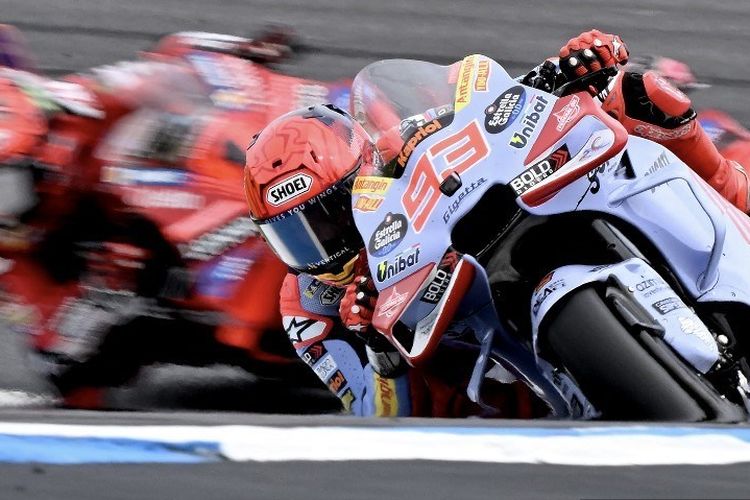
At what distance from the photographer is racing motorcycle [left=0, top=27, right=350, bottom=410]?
13.7ft

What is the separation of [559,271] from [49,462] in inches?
46.2

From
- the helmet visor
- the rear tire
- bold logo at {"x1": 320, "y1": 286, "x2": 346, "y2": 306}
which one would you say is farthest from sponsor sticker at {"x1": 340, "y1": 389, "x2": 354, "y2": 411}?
the rear tire

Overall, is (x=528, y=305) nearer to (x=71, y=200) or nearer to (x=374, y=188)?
(x=374, y=188)

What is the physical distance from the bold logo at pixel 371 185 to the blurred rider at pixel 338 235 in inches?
2.1

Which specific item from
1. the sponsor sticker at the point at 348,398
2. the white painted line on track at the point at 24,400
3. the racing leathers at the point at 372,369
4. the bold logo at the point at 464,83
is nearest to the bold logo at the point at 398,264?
the racing leathers at the point at 372,369

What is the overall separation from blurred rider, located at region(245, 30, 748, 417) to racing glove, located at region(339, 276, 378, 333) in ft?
0.03

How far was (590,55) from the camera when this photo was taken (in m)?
3.46

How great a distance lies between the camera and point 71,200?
4.30 metres

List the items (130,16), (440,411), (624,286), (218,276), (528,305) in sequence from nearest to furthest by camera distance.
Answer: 1. (624,286)
2. (528,305)
3. (440,411)
4. (218,276)
5. (130,16)

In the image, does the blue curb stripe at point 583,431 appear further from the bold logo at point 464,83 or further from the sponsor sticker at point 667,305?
the bold logo at point 464,83

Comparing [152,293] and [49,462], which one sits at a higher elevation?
[49,462]

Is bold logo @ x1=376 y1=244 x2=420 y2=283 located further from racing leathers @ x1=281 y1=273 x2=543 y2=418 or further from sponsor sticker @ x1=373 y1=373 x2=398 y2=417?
sponsor sticker @ x1=373 y1=373 x2=398 y2=417

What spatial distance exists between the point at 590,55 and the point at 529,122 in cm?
51

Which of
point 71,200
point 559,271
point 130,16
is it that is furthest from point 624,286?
point 130,16
